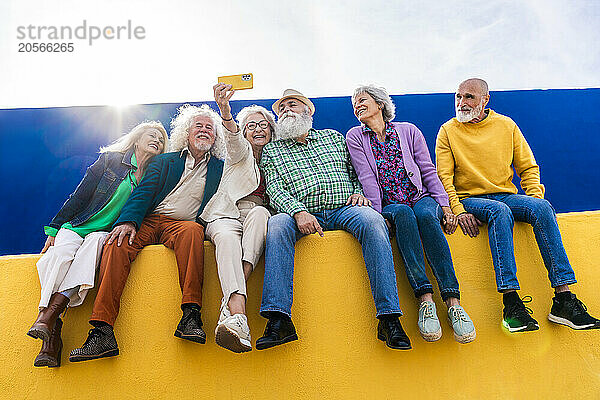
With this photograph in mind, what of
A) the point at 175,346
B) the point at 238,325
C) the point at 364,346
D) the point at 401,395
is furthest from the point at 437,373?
the point at 175,346

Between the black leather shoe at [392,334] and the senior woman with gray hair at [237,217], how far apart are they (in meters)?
0.61

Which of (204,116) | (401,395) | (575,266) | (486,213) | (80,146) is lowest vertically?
(401,395)

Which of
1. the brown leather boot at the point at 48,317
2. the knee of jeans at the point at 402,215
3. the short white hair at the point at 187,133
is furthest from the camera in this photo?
the short white hair at the point at 187,133

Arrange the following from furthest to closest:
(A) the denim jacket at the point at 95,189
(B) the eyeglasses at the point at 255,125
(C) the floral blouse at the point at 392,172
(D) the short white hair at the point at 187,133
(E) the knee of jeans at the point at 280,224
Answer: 1. (B) the eyeglasses at the point at 255,125
2. (D) the short white hair at the point at 187,133
3. (C) the floral blouse at the point at 392,172
4. (A) the denim jacket at the point at 95,189
5. (E) the knee of jeans at the point at 280,224

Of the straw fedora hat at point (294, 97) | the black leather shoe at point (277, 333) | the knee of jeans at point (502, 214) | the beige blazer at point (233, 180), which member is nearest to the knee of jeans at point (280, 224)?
the beige blazer at point (233, 180)

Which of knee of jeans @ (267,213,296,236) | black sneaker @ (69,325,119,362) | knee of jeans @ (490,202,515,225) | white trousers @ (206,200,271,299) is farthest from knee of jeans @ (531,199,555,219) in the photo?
black sneaker @ (69,325,119,362)

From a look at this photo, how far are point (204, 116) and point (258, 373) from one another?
1605mm

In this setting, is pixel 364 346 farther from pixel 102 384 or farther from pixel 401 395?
pixel 102 384

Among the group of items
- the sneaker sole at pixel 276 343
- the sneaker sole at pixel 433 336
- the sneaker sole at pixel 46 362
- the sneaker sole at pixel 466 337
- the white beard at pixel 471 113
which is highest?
the white beard at pixel 471 113

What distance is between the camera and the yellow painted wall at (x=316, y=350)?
2.03 metres

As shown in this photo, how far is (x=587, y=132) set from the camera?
4.23m

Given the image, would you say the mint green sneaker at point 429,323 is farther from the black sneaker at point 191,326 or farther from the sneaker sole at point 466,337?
the black sneaker at point 191,326

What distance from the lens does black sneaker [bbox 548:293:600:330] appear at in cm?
203

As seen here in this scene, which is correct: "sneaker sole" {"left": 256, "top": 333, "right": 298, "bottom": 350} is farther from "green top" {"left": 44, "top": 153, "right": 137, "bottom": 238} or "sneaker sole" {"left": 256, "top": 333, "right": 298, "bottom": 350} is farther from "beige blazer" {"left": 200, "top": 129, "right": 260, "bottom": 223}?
"green top" {"left": 44, "top": 153, "right": 137, "bottom": 238}
